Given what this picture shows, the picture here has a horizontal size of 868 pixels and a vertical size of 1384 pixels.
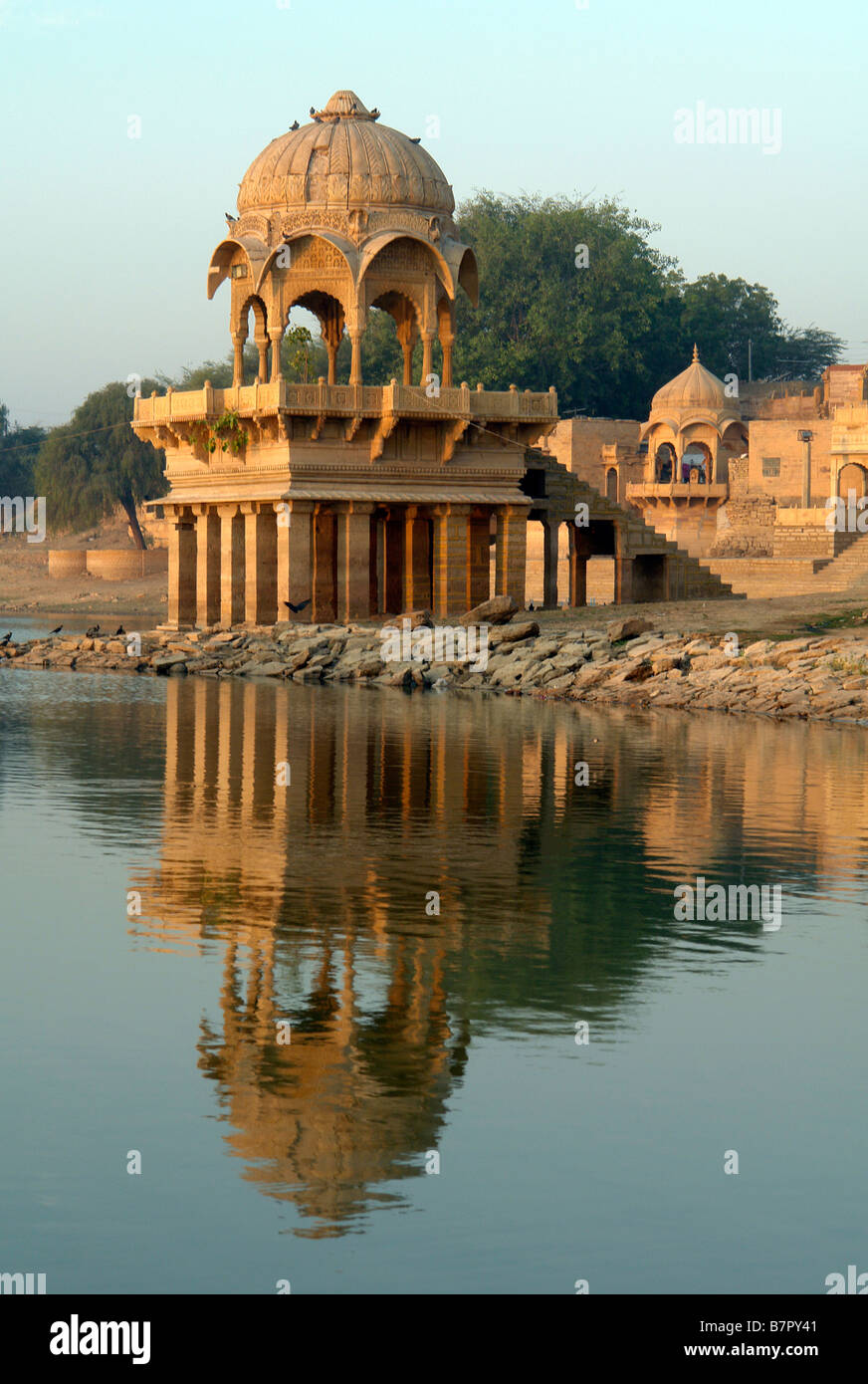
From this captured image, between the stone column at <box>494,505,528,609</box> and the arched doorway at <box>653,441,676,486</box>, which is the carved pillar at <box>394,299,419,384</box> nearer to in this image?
the stone column at <box>494,505,528,609</box>

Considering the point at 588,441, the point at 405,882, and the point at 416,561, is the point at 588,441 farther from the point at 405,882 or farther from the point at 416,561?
the point at 405,882

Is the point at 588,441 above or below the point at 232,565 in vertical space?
above

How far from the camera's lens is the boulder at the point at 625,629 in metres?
37.6

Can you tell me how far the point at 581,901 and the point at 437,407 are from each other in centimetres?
2920

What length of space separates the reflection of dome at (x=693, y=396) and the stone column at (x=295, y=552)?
34990 millimetres

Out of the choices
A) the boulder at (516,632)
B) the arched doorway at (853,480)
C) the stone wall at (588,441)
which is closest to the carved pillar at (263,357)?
the boulder at (516,632)

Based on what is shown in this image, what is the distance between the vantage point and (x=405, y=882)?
48.9 feet

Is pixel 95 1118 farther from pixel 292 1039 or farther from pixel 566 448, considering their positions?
pixel 566 448

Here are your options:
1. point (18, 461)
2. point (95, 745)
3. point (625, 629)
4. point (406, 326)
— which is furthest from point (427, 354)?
point (18, 461)

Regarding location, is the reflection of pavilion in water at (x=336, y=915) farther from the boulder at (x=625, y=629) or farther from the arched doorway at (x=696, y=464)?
the arched doorway at (x=696, y=464)

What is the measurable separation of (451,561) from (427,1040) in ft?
112

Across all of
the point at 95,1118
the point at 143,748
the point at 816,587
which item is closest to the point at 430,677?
the point at 143,748

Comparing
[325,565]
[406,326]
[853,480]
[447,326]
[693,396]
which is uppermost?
[693,396]
